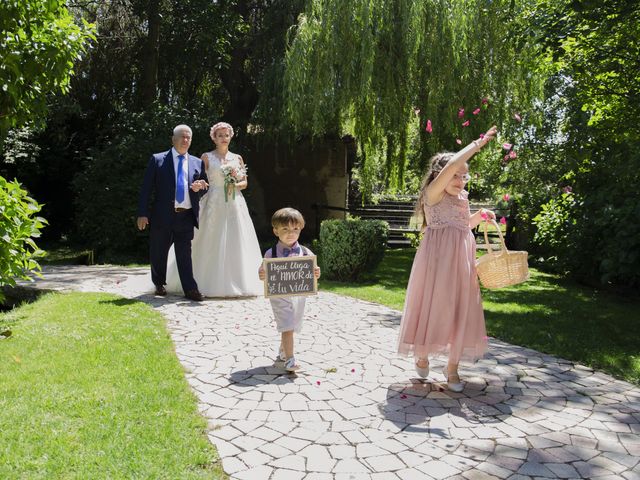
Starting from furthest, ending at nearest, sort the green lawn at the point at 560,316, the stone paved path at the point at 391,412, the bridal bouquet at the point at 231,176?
the bridal bouquet at the point at 231,176, the green lawn at the point at 560,316, the stone paved path at the point at 391,412

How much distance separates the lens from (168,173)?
691 centimetres

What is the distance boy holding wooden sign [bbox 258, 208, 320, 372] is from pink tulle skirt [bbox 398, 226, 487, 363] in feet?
2.78

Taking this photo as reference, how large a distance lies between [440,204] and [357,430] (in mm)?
1746

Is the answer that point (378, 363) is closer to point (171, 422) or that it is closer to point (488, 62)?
point (171, 422)

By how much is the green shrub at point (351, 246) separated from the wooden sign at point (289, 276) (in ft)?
15.7

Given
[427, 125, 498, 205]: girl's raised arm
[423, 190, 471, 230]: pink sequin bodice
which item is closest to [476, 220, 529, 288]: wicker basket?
[423, 190, 471, 230]: pink sequin bodice

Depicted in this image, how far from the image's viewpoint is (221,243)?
7.39 m

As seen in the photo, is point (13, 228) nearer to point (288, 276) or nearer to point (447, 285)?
point (288, 276)

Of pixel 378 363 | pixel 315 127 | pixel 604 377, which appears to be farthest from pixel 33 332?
pixel 315 127

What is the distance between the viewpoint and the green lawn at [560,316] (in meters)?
5.23

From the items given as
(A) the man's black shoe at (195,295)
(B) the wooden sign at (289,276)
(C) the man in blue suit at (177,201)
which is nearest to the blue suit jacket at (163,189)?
(C) the man in blue suit at (177,201)

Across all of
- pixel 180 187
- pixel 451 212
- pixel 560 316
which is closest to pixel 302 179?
pixel 180 187

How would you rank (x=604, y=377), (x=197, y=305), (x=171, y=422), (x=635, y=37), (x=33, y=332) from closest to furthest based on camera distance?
(x=171, y=422), (x=604, y=377), (x=33, y=332), (x=197, y=305), (x=635, y=37)

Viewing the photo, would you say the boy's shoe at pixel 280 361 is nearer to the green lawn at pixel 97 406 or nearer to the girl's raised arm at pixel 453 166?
the green lawn at pixel 97 406
